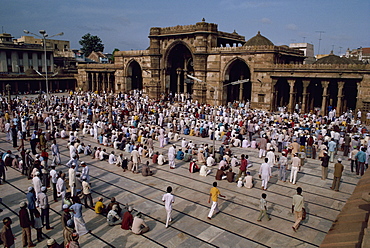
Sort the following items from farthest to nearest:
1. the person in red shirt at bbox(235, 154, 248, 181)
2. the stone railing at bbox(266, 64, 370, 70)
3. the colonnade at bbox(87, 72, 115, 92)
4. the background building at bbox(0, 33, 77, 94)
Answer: the colonnade at bbox(87, 72, 115, 92)
the background building at bbox(0, 33, 77, 94)
the stone railing at bbox(266, 64, 370, 70)
the person in red shirt at bbox(235, 154, 248, 181)

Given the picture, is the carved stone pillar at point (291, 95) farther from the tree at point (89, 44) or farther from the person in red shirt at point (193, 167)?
the tree at point (89, 44)

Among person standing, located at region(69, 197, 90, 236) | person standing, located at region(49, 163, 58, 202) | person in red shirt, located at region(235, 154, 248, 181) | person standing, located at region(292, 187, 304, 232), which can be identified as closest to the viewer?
person standing, located at region(69, 197, 90, 236)

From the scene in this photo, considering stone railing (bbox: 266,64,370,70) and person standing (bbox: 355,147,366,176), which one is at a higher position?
stone railing (bbox: 266,64,370,70)

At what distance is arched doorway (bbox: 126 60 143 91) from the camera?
51.3 meters

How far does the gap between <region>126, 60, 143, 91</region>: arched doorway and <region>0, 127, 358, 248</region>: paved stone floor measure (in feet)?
119

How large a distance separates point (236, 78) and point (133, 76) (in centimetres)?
1988

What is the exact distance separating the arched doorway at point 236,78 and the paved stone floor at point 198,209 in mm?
24001

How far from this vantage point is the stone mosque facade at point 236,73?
3104 cm

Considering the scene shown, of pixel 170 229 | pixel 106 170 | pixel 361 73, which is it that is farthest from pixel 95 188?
pixel 361 73

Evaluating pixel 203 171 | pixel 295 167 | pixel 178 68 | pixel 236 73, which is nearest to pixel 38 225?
pixel 203 171

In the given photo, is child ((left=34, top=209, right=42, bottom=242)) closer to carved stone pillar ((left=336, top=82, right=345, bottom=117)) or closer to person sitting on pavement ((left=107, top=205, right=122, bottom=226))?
person sitting on pavement ((left=107, top=205, right=122, bottom=226))

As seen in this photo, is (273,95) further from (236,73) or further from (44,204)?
(44,204)

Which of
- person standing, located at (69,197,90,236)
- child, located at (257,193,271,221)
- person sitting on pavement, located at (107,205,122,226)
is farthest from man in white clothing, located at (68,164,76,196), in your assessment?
child, located at (257,193,271,221)

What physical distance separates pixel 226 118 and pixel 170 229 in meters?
17.8
